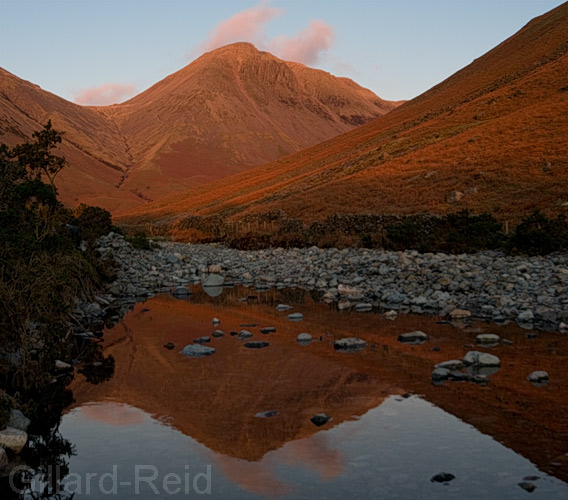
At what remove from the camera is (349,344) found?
1487 centimetres

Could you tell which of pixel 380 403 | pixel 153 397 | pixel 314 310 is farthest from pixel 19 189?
pixel 380 403

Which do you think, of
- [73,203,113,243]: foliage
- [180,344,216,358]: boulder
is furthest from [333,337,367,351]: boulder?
[73,203,113,243]: foliage

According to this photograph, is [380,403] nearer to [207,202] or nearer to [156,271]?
[156,271]

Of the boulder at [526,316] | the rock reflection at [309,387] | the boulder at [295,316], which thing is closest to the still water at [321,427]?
the rock reflection at [309,387]

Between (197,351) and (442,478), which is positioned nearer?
(442,478)

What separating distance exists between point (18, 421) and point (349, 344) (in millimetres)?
8164

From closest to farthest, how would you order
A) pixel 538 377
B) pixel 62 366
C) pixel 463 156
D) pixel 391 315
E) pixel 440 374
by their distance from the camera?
pixel 538 377 < pixel 440 374 < pixel 62 366 < pixel 391 315 < pixel 463 156

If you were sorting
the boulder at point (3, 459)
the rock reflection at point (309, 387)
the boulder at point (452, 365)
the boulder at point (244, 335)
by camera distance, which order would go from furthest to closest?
the boulder at point (244, 335)
the boulder at point (452, 365)
the rock reflection at point (309, 387)
the boulder at point (3, 459)

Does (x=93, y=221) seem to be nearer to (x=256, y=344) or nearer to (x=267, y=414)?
(x=256, y=344)

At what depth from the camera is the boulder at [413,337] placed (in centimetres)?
1524

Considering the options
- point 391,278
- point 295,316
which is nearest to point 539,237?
point 391,278

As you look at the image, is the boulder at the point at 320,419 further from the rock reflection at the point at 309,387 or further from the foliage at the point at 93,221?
the foliage at the point at 93,221

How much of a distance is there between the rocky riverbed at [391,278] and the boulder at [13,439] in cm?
1147

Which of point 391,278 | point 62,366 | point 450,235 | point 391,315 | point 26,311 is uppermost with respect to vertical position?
point 26,311
